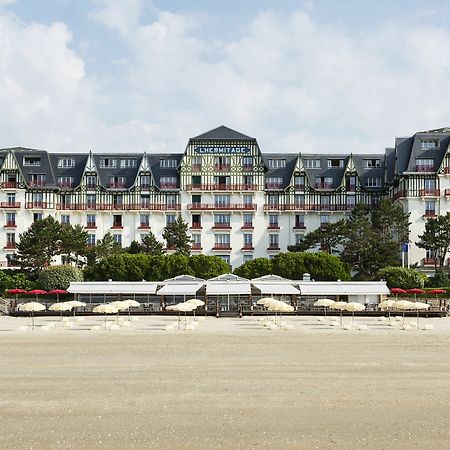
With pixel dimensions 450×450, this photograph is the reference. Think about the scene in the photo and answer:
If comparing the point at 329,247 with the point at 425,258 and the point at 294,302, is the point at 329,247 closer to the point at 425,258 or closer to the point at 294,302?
the point at 425,258

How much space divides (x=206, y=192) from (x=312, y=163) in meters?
17.4

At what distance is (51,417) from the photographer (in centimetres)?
2162

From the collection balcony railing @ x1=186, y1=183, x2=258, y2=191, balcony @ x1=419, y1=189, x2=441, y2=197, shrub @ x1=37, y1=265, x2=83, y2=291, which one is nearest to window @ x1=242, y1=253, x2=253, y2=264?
balcony railing @ x1=186, y1=183, x2=258, y2=191

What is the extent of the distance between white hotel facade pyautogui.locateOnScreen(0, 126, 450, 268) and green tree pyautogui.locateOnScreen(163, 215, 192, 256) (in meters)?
5.00

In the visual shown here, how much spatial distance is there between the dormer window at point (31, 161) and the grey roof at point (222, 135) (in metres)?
23.3

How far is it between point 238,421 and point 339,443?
3.62 metres

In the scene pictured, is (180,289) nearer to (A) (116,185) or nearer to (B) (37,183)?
(A) (116,185)

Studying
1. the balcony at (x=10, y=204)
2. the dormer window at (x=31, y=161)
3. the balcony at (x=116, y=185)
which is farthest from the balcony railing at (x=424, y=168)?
the balcony at (x=10, y=204)

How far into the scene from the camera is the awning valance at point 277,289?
205 ft

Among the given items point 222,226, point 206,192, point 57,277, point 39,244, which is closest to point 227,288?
point 57,277

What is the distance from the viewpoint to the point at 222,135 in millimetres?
95250

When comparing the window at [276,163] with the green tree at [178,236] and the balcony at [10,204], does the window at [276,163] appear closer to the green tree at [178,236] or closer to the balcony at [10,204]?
the green tree at [178,236]

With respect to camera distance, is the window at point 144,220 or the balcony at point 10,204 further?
the window at point 144,220

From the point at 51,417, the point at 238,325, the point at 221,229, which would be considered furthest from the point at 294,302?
the point at 51,417
